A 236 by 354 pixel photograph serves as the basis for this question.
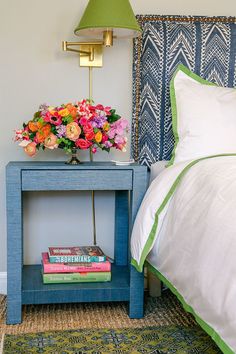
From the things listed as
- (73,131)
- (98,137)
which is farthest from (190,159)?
(73,131)

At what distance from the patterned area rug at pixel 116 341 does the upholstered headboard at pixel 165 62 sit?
0.85 meters

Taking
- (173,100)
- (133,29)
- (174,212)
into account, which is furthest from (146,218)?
(133,29)

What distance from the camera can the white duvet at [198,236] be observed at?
1.37m

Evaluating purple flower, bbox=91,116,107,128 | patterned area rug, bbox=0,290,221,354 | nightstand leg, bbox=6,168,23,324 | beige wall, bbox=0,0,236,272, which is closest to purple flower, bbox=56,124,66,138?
purple flower, bbox=91,116,107,128

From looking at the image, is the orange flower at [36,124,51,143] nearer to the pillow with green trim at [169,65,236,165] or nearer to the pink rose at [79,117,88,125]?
the pink rose at [79,117,88,125]

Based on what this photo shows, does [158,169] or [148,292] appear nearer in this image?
[158,169]

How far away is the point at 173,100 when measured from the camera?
2.39 m

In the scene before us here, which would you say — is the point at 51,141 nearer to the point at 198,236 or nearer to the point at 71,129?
the point at 71,129

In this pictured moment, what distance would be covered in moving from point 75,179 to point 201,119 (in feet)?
2.01

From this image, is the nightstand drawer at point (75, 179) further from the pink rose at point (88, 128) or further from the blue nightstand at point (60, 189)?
the pink rose at point (88, 128)

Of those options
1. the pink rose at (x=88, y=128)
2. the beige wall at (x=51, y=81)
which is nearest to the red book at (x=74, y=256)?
the beige wall at (x=51, y=81)

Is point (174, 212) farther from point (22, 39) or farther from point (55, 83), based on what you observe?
point (22, 39)

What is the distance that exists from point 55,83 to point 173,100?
62 cm

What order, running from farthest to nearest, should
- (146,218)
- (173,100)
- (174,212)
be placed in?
1. (173,100)
2. (146,218)
3. (174,212)
